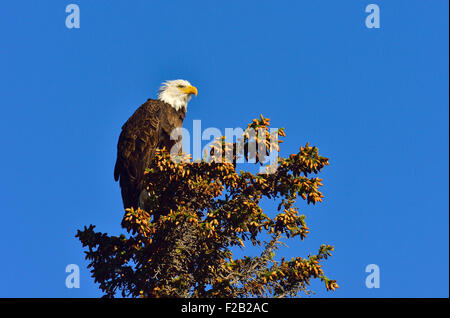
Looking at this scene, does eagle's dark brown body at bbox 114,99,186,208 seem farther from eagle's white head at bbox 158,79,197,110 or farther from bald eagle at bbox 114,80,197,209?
eagle's white head at bbox 158,79,197,110

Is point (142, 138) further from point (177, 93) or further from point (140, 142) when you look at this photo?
point (177, 93)

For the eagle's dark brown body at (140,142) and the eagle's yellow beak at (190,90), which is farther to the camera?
the eagle's yellow beak at (190,90)

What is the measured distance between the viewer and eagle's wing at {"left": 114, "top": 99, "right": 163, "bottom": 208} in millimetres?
11188

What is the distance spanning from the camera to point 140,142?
11.7m

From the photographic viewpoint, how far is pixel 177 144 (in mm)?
12219

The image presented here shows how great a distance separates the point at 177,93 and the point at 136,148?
2.57 meters

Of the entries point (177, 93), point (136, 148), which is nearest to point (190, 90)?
point (177, 93)

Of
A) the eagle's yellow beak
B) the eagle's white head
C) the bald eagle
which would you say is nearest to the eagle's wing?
the bald eagle

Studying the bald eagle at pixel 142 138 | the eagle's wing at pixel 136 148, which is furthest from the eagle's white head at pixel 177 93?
the eagle's wing at pixel 136 148

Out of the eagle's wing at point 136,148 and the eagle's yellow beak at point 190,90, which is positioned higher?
the eagle's yellow beak at point 190,90

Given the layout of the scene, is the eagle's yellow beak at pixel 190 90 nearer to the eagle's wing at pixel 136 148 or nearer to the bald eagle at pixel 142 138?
the bald eagle at pixel 142 138

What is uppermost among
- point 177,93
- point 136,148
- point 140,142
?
point 177,93

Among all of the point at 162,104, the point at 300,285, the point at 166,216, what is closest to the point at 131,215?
the point at 166,216

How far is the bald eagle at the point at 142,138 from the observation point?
11227mm
